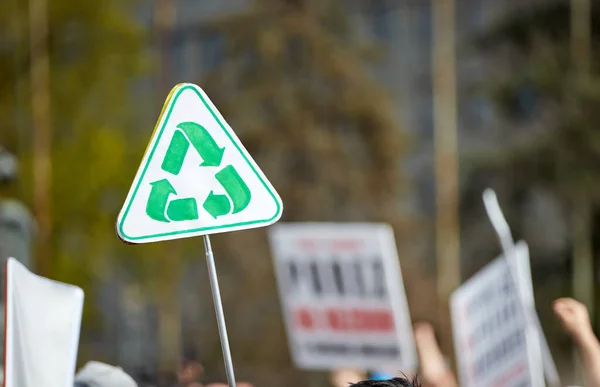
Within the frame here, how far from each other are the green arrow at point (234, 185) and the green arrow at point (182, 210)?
3.4 inches

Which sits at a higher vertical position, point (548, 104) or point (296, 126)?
point (548, 104)

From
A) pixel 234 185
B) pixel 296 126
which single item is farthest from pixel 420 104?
pixel 234 185

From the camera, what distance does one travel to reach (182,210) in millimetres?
3121

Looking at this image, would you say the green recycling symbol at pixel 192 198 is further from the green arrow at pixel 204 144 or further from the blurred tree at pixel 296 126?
the blurred tree at pixel 296 126

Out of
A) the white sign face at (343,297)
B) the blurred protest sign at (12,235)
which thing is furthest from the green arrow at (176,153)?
the white sign face at (343,297)

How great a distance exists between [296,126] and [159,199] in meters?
8.36

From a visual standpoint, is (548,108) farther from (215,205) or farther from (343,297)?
(215,205)

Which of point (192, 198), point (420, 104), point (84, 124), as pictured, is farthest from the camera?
point (84, 124)

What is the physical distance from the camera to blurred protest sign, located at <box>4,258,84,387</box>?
298 cm

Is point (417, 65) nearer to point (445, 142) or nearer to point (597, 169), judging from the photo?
point (445, 142)

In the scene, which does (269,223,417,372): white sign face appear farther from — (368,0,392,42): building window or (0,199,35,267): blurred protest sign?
(368,0,392,42): building window

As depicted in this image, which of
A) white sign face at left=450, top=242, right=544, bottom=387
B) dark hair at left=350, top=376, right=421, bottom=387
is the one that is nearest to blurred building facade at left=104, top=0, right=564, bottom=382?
white sign face at left=450, top=242, right=544, bottom=387

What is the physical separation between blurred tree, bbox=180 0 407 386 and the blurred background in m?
0.02

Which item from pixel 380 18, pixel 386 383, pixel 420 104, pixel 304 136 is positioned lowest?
pixel 304 136
